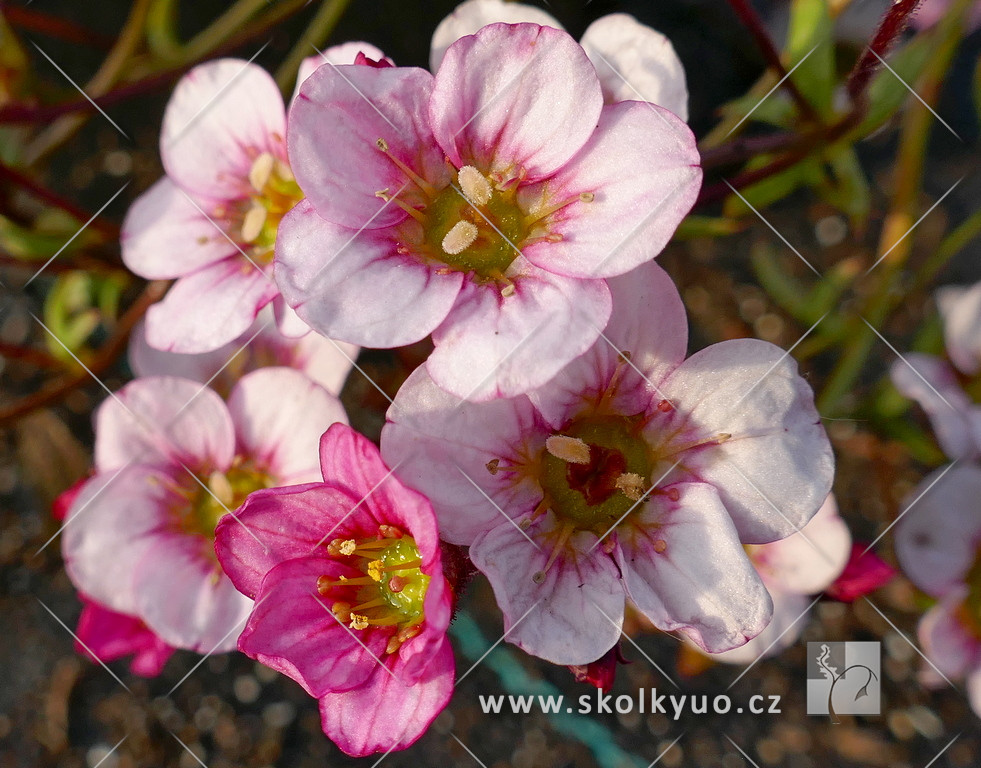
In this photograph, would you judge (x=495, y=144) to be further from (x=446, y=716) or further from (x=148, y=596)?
(x=446, y=716)

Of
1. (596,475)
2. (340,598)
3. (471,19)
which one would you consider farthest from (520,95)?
(340,598)

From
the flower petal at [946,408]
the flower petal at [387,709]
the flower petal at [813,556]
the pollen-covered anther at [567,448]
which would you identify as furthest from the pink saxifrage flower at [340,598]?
the flower petal at [946,408]

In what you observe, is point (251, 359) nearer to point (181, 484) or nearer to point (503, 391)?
point (181, 484)

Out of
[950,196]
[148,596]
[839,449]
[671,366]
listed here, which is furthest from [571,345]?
[950,196]

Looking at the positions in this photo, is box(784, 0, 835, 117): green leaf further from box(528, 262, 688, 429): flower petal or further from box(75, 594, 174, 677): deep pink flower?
box(75, 594, 174, 677): deep pink flower

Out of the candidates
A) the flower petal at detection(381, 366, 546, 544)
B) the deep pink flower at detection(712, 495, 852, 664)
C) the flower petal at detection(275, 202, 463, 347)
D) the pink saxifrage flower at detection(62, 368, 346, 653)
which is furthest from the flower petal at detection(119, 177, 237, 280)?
the deep pink flower at detection(712, 495, 852, 664)

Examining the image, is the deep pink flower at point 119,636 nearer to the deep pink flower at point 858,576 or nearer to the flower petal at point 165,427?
the flower petal at point 165,427


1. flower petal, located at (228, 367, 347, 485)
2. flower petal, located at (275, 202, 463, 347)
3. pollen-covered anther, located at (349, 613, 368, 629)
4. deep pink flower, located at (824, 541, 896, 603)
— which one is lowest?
flower petal, located at (228, 367, 347, 485)
